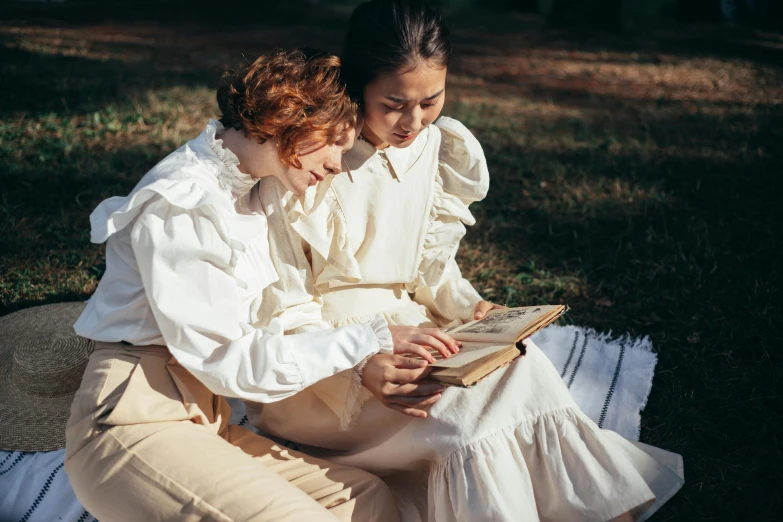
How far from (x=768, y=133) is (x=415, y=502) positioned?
204 inches

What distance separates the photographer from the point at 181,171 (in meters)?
2.21

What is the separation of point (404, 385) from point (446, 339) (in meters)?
0.21

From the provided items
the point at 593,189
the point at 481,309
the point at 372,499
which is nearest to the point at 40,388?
the point at 372,499

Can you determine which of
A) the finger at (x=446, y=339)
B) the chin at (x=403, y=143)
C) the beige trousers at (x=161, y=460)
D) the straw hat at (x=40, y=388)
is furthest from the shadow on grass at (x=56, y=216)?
the finger at (x=446, y=339)

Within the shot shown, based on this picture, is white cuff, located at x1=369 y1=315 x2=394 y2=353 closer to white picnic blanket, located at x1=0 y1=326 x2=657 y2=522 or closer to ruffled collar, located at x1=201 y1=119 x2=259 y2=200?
ruffled collar, located at x1=201 y1=119 x2=259 y2=200

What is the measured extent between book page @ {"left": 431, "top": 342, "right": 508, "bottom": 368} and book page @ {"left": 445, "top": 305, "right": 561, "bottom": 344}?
3 centimetres

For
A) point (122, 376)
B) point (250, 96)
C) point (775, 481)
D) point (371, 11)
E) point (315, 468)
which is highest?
point (371, 11)

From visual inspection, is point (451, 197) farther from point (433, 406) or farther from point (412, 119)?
point (433, 406)

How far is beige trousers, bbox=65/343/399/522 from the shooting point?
198cm

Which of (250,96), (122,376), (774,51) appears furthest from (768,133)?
(122,376)

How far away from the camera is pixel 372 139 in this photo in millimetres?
2668

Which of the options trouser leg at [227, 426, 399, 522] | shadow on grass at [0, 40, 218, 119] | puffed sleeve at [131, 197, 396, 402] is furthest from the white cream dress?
shadow on grass at [0, 40, 218, 119]

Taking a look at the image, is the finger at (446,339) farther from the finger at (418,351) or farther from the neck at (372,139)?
the neck at (372,139)

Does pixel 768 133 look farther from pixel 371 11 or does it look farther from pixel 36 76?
pixel 36 76
